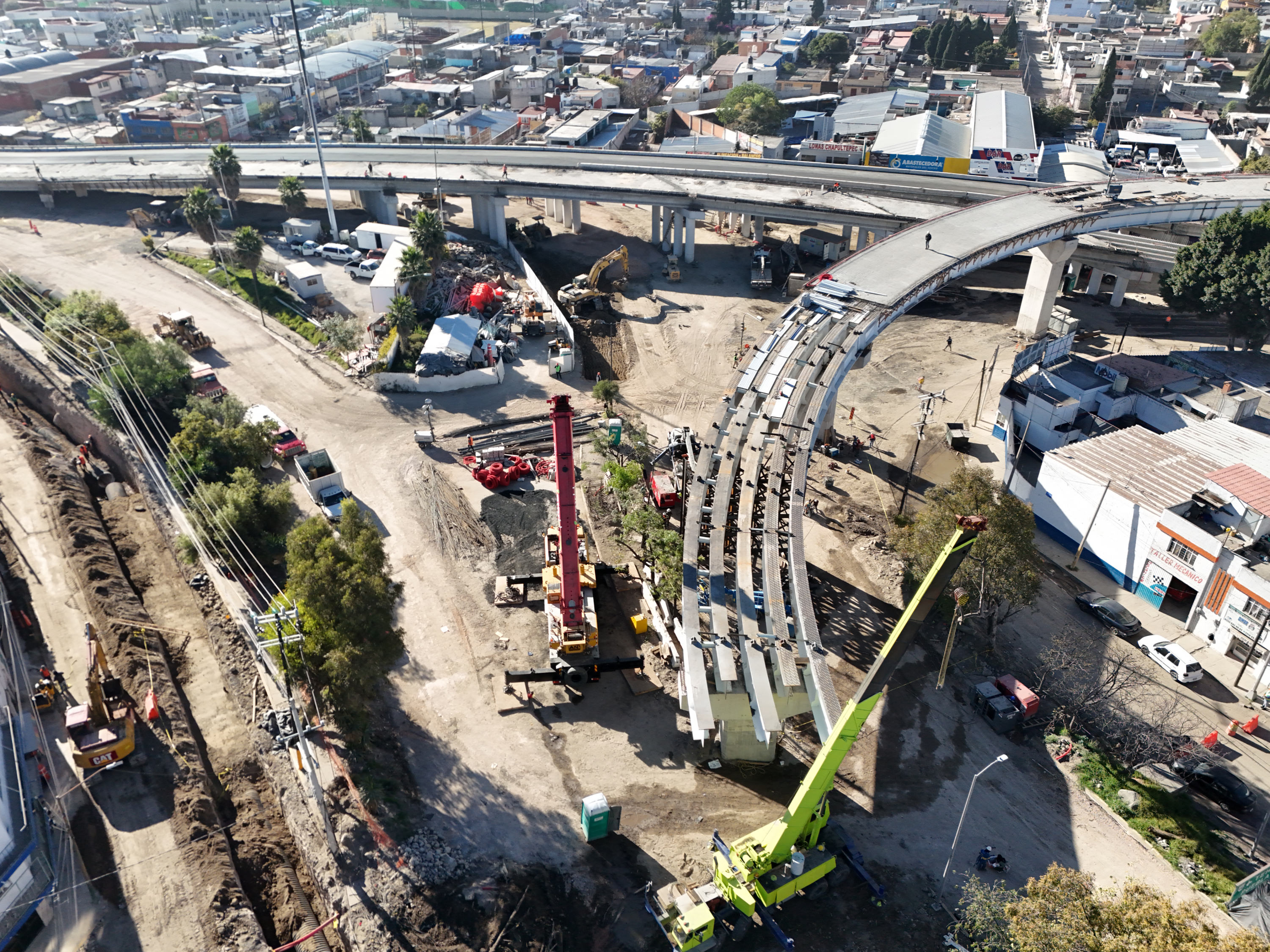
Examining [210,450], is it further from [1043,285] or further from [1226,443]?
[1043,285]

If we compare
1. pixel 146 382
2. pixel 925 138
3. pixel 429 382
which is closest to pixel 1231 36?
pixel 925 138

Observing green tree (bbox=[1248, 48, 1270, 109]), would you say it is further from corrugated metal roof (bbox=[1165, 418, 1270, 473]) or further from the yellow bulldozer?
the yellow bulldozer

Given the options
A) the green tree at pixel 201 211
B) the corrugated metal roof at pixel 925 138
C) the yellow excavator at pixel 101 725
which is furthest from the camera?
the corrugated metal roof at pixel 925 138

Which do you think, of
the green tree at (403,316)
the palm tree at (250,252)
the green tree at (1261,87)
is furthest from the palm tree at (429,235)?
the green tree at (1261,87)

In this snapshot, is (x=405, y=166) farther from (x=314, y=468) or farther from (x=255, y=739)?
(x=255, y=739)

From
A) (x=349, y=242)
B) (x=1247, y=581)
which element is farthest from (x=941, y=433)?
(x=349, y=242)

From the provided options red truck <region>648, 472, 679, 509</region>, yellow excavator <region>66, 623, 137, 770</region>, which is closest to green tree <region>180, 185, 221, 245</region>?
yellow excavator <region>66, 623, 137, 770</region>

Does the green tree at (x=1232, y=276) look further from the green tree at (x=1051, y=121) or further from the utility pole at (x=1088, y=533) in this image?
the green tree at (x=1051, y=121)
